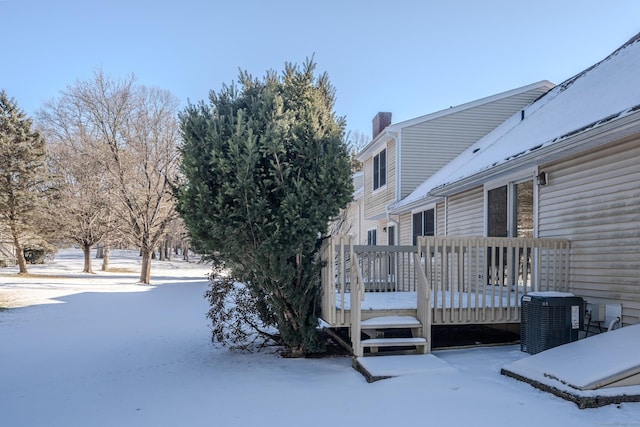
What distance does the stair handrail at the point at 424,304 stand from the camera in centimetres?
555

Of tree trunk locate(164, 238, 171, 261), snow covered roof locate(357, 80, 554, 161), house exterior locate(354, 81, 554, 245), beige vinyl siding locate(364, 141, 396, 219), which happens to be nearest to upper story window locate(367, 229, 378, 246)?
beige vinyl siding locate(364, 141, 396, 219)

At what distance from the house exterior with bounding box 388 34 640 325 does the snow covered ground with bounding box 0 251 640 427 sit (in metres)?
1.64

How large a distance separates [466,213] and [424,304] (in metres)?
4.43

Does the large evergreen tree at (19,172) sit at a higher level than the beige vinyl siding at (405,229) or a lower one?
higher

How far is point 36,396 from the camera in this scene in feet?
15.7

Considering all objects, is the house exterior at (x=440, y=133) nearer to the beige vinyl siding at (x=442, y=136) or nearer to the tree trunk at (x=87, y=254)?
the beige vinyl siding at (x=442, y=136)

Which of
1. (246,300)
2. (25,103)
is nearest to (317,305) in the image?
(246,300)

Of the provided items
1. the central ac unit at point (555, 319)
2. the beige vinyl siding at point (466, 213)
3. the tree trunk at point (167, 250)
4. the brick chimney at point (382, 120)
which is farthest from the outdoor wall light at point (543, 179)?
the tree trunk at point (167, 250)

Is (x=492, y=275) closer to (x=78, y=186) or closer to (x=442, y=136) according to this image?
(x=442, y=136)

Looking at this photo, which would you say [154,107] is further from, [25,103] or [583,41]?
[583,41]

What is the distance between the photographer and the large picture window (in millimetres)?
11656

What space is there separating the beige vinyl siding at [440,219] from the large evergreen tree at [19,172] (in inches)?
814

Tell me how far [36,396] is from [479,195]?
8058 millimetres

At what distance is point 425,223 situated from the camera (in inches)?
477
